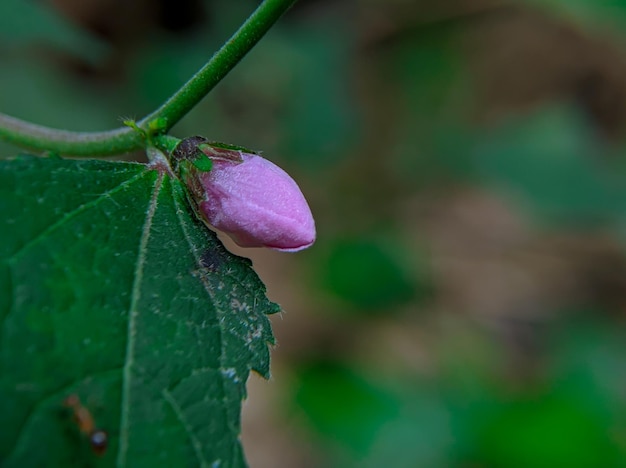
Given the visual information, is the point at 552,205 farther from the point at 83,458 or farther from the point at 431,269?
the point at 83,458

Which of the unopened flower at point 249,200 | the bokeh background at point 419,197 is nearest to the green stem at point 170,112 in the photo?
the unopened flower at point 249,200

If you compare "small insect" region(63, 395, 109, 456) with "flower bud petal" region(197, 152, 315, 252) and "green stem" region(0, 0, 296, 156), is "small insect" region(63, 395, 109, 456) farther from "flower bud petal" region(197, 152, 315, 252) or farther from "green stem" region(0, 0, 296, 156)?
"green stem" region(0, 0, 296, 156)

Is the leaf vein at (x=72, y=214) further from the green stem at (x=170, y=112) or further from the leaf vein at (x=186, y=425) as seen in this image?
the leaf vein at (x=186, y=425)

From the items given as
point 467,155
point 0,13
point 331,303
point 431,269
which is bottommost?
point 331,303

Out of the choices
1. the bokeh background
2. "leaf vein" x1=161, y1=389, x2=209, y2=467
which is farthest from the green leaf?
the bokeh background

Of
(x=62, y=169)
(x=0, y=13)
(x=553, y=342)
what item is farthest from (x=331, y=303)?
(x=62, y=169)

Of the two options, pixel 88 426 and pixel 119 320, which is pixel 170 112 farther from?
pixel 88 426

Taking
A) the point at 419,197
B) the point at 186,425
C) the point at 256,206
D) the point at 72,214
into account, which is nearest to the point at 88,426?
the point at 186,425
